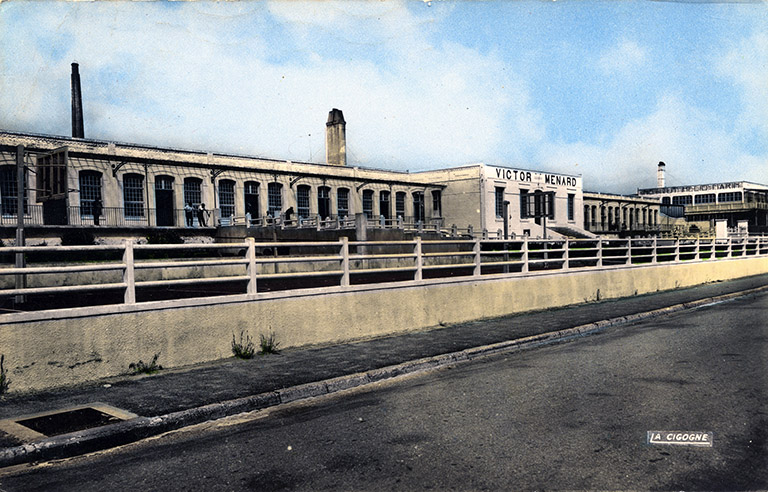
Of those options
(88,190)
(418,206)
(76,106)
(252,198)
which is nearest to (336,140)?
(418,206)

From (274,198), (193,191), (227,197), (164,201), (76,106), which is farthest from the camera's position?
(274,198)

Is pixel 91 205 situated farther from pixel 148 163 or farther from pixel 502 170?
pixel 502 170

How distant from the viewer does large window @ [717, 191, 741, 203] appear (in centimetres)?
8481

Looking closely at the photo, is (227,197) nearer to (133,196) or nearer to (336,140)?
(133,196)

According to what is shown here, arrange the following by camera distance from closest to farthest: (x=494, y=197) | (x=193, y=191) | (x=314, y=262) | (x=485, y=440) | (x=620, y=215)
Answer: (x=485, y=440) → (x=314, y=262) → (x=193, y=191) → (x=494, y=197) → (x=620, y=215)

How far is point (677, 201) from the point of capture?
307 ft

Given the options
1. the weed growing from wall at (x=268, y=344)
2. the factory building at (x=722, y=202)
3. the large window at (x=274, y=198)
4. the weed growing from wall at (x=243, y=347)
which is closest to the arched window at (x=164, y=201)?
the large window at (x=274, y=198)

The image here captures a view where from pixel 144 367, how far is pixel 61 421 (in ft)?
6.99

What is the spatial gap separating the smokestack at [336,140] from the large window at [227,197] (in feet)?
41.7

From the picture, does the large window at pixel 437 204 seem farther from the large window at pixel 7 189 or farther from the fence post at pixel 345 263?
the fence post at pixel 345 263

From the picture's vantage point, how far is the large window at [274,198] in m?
42.1

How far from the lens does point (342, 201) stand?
154ft

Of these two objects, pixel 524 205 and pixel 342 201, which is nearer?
pixel 342 201

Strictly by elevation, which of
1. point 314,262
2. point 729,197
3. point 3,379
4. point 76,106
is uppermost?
point 76,106
